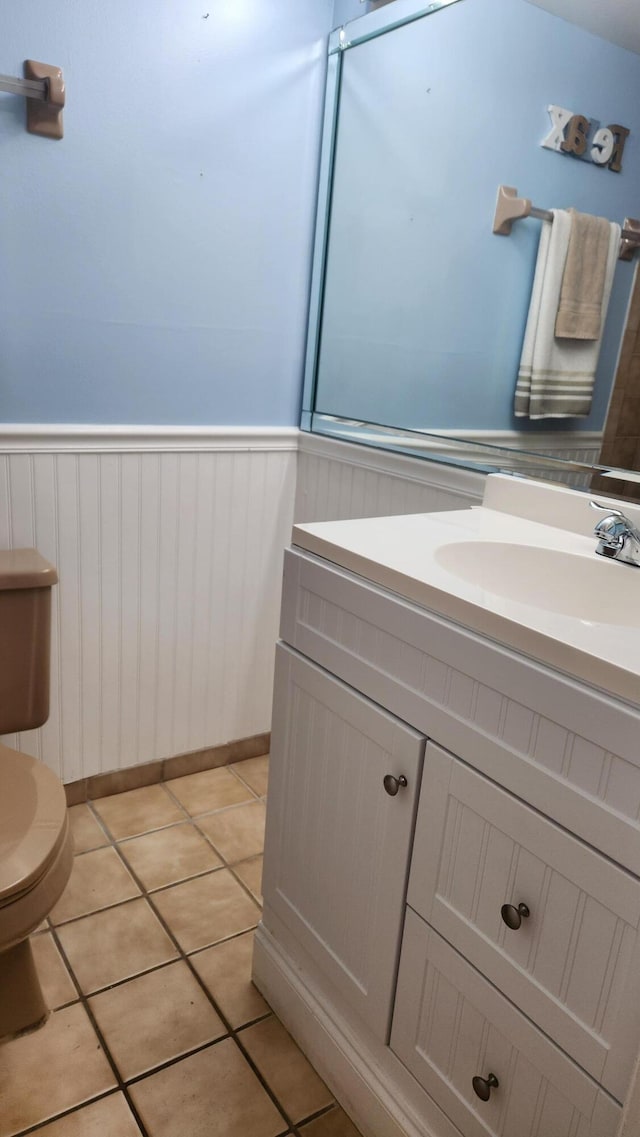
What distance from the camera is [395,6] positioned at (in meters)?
1.67

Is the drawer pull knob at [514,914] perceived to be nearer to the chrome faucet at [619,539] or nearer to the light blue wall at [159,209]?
the chrome faucet at [619,539]

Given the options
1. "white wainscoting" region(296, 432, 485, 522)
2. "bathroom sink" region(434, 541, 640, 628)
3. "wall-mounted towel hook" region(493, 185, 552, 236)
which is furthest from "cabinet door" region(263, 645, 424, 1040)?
"wall-mounted towel hook" region(493, 185, 552, 236)

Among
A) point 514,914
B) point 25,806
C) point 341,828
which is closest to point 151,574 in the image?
point 25,806

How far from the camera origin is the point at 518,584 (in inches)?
48.2

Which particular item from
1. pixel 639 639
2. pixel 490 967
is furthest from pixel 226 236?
pixel 490 967

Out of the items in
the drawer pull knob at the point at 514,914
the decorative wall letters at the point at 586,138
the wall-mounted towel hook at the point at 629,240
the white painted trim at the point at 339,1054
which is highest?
the decorative wall letters at the point at 586,138

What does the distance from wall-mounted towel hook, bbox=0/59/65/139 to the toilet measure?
2.64ft

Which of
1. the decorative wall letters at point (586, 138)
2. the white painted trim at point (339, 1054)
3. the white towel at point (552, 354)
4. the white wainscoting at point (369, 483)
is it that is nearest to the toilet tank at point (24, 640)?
the white painted trim at point (339, 1054)

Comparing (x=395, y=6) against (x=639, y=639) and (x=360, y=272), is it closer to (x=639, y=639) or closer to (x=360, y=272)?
(x=360, y=272)

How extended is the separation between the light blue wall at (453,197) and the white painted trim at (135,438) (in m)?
0.16

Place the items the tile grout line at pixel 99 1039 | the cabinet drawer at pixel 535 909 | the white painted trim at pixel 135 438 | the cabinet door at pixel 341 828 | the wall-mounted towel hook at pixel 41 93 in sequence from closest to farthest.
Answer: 1. the cabinet drawer at pixel 535 909
2. the cabinet door at pixel 341 828
3. the tile grout line at pixel 99 1039
4. the wall-mounted towel hook at pixel 41 93
5. the white painted trim at pixel 135 438

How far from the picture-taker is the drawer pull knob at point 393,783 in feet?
3.38

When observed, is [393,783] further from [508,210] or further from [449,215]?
[449,215]

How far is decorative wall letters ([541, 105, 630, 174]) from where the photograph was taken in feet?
4.14
